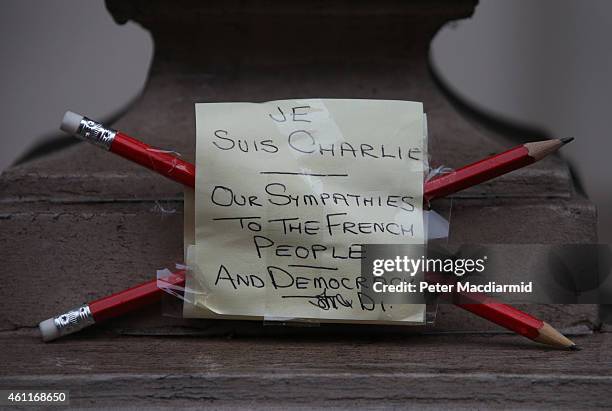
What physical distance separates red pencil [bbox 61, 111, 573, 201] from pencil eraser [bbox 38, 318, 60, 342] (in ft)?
0.68

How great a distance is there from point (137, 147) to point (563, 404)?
0.52 metres

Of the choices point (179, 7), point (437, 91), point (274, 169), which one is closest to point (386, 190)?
point (274, 169)

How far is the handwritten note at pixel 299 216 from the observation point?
3.07 ft

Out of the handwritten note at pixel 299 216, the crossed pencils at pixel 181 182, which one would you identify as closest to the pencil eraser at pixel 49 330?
the crossed pencils at pixel 181 182

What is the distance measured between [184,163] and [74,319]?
0.70 ft

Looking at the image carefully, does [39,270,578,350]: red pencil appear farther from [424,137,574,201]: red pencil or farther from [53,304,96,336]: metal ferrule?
[424,137,574,201]: red pencil

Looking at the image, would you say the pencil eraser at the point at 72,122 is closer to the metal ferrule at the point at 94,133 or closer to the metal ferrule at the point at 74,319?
the metal ferrule at the point at 94,133

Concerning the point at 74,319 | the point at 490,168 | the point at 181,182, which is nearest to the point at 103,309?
the point at 74,319

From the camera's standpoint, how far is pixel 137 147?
941mm

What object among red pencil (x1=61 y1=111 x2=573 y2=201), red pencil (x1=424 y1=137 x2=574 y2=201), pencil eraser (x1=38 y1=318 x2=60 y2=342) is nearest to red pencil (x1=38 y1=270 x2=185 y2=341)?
pencil eraser (x1=38 y1=318 x2=60 y2=342)

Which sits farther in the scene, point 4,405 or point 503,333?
point 503,333

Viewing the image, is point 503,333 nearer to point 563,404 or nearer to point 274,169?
point 563,404

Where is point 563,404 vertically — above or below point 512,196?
below

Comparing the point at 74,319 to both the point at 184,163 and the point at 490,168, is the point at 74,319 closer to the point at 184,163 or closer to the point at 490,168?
the point at 184,163
